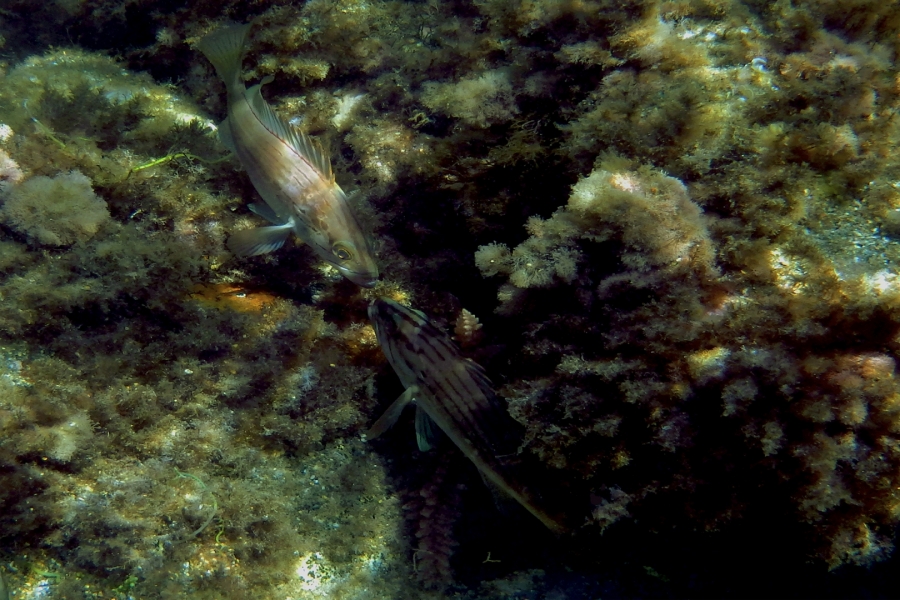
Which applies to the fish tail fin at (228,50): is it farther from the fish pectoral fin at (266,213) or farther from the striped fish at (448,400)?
the striped fish at (448,400)

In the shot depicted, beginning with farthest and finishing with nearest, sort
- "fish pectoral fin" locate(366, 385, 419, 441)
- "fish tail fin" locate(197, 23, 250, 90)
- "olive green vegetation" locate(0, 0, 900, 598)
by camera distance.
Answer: "fish tail fin" locate(197, 23, 250, 90) → "fish pectoral fin" locate(366, 385, 419, 441) → "olive green vegetation" locate(0, 0, 900, 598)

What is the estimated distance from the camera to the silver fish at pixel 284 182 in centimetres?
Answer: 292

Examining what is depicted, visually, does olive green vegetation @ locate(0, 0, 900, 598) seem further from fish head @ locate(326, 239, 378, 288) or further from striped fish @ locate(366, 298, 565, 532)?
fish head @ locate(326, 239, 378, 288)

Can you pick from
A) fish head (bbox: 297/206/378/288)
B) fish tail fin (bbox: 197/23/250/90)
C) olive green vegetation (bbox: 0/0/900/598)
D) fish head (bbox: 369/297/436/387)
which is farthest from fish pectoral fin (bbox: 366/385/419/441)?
fish tail fin (bbox: 197/23/250/90)

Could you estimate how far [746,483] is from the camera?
2.08 m

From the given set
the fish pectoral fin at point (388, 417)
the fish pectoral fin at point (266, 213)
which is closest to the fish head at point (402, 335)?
the fish pectoral fin at point (388, 417)

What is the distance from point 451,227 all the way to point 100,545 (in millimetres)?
2885

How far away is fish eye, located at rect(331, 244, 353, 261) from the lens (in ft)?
9.36

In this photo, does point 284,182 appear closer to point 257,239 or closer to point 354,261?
point 257,239

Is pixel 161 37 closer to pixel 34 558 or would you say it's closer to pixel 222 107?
pixel 222 107

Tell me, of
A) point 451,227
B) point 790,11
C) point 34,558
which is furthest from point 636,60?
point 34,558

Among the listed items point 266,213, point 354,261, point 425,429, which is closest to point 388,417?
point 425,429

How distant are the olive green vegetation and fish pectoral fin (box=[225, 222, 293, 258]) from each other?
490 millimetres

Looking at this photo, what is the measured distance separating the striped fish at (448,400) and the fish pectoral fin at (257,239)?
0.85 meters
